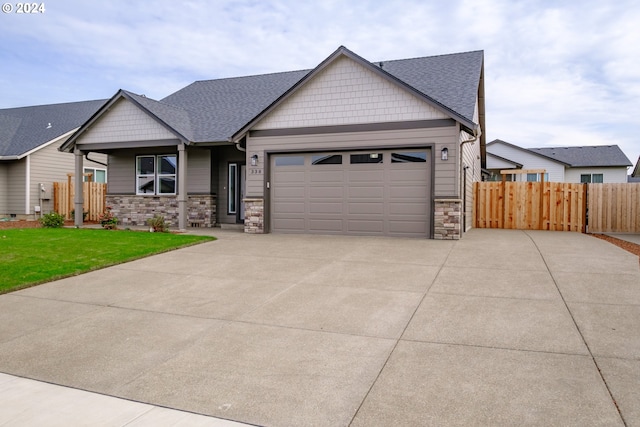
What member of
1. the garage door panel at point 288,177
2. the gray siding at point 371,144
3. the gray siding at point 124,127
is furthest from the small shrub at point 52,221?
the garage door panel at point 288,177

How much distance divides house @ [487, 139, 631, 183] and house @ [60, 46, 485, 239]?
15.2m

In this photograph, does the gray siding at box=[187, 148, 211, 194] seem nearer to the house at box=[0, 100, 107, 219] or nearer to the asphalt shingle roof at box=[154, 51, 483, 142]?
the asphalt shingle roof at box=[154, 51, 483, 142]

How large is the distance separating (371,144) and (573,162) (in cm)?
2534

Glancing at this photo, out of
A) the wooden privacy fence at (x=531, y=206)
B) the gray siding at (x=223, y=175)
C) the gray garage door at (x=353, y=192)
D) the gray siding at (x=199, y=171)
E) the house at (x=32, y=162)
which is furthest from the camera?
the house at (x=32, y=162)

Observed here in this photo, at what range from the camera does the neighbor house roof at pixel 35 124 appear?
Result: 20.4 metres

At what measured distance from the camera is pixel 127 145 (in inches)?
605

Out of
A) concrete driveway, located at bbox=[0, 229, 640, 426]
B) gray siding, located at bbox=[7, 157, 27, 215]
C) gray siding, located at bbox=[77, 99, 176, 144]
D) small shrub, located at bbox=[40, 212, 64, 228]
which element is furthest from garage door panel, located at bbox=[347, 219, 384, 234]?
gray siding, located at bbox=[7, 157, 27, 215]

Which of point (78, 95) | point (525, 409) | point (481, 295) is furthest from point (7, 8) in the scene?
point (78, 95)

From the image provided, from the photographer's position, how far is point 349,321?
16.8 ft

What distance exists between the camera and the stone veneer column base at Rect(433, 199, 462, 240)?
11.5 metres

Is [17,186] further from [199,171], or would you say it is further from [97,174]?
[199,171]

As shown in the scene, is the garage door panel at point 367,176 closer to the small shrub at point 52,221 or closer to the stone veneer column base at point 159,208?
the stone veneer column base at point 159,208

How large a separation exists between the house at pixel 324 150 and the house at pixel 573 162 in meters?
15.2

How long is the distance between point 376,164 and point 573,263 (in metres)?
5.74
